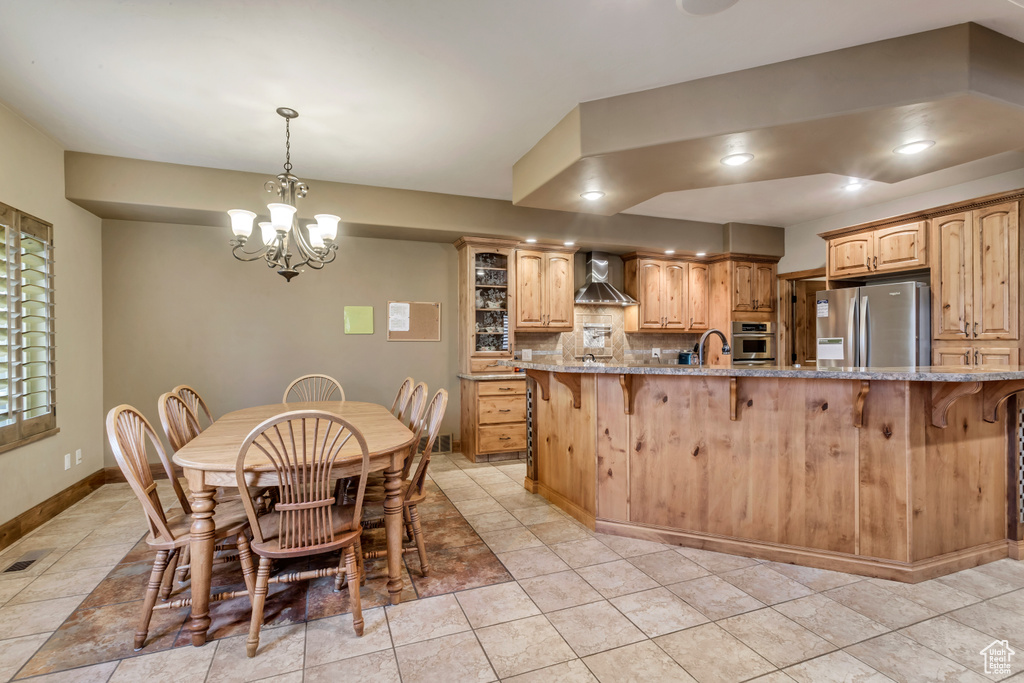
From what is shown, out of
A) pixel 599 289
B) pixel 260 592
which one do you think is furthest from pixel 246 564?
pixel 599 289

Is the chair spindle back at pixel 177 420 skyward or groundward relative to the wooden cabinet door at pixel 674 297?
groundward

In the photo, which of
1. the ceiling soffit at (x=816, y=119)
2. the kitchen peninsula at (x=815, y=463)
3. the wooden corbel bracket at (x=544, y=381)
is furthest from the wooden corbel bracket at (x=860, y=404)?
the wooden corbel bracket at (x=544, y=381)

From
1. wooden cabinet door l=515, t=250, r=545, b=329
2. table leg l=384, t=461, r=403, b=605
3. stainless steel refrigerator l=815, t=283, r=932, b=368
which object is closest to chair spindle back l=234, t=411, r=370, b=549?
table leg l=384, t=461, r=403, b=605

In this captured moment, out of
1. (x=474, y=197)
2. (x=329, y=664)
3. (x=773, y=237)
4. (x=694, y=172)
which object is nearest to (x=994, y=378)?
(x=694, y=172)

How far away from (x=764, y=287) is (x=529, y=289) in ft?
10.6

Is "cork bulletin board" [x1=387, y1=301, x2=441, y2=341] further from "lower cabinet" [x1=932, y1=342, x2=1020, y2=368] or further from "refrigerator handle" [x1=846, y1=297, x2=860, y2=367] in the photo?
"lower cabinet" [x1=932, y1=342, x2=1020, y2=368]

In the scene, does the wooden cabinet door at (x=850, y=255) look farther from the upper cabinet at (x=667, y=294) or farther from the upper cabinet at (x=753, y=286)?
the upper cabinet at (x=667, y=294)

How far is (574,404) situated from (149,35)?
3.05 m

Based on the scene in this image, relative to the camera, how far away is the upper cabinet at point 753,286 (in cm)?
595

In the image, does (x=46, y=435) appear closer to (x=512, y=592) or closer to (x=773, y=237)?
(x=512, y=592)

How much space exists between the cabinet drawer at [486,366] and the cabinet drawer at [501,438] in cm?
59

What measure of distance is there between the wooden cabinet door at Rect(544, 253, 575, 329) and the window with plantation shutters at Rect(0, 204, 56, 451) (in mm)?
4144

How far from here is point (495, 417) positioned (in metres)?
4.79

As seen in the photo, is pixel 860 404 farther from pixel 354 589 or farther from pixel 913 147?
pixel 354 589
